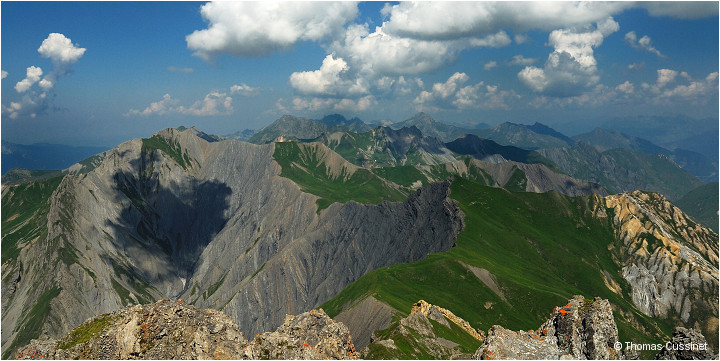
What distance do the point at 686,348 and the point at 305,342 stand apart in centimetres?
3822

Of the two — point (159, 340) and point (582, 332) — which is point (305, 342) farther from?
point (582, 332)

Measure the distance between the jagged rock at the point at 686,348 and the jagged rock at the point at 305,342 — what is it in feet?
115

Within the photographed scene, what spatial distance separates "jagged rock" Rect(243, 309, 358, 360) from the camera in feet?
143

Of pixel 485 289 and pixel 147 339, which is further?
pixel 485 289

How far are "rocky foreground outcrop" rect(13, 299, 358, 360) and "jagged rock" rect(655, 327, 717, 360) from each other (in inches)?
1381

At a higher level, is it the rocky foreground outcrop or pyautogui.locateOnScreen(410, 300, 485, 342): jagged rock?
the rocky foreground outcrop

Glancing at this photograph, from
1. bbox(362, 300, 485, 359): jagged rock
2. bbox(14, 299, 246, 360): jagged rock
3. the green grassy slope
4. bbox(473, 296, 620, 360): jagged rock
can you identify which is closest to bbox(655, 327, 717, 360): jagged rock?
bbox(473, 296, 620, 360): jagged rock

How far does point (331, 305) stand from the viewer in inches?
6073

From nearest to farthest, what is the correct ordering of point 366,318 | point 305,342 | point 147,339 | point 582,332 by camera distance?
point 582,332
point 147,339
point 305,342
point 366,318

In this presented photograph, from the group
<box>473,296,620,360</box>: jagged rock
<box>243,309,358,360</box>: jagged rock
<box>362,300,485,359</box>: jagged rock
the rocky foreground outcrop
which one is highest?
the rocky foreground outcrop

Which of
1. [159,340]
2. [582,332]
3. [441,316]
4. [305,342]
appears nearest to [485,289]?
[441,316]

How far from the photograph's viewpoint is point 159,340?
129ft

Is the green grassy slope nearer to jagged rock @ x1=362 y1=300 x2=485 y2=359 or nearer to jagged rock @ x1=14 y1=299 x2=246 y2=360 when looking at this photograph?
jagged rock @ x1=362 y1=300 x2=485 y2=359

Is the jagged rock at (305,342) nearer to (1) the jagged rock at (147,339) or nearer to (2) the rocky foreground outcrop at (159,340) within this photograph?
(2) the rocky foreground outcrop at (159,340)
